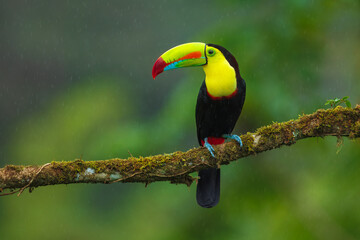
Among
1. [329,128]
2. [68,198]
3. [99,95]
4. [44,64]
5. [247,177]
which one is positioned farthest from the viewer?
[44,64]

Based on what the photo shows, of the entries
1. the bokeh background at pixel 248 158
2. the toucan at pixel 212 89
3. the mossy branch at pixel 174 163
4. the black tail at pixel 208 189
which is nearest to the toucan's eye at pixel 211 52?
the toucan at pixel 212 89

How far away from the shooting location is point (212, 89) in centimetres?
463

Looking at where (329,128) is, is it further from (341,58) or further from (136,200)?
(136,200)

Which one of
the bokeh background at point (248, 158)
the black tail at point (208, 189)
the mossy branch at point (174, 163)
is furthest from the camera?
the bokeh background at point (248, 158)

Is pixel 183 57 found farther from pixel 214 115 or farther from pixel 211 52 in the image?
pixel 214 115

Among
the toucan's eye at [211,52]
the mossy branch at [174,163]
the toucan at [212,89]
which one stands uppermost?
the toucan's eye at [211,52]

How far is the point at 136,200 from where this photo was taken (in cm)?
812

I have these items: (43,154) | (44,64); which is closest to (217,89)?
(43,154)

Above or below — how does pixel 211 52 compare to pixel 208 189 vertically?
above

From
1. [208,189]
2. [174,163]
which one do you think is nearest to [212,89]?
[208,189]

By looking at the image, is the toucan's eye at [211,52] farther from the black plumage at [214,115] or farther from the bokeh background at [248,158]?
the bokeh background at [248,158]

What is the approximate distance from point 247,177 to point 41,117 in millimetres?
4529

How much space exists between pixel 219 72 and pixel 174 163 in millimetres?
935

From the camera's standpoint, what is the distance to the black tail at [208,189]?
15.4 feet
